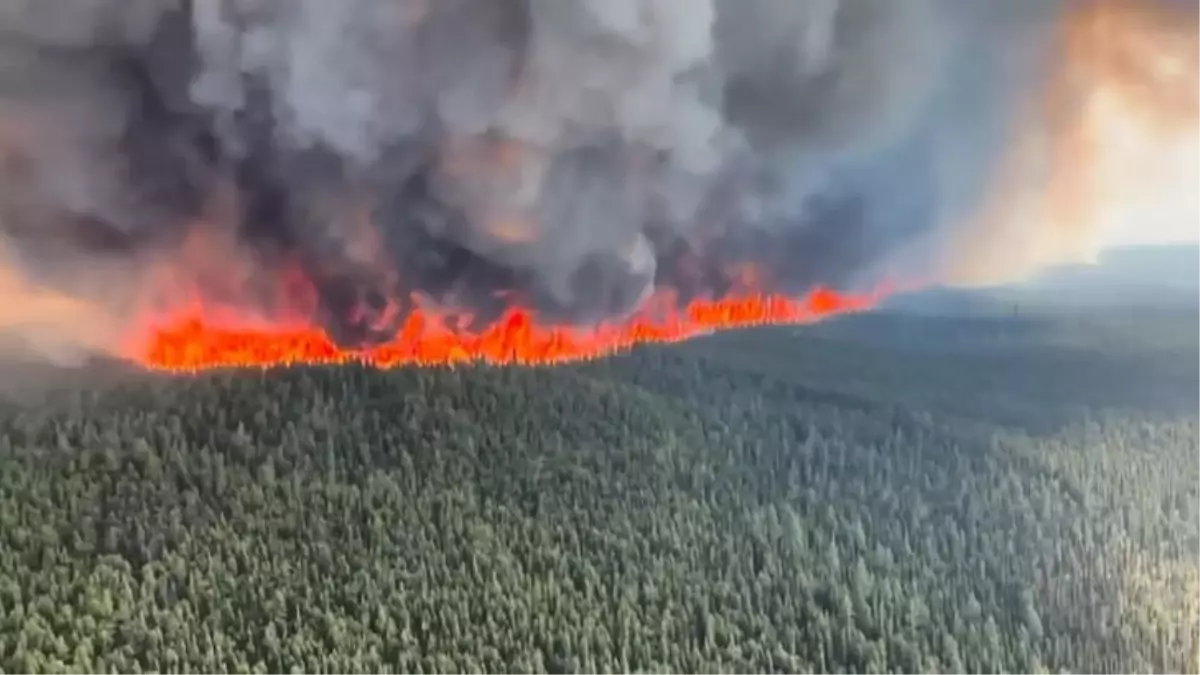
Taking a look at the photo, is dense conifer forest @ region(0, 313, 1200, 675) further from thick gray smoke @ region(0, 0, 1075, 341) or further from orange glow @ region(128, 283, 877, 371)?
thick gray smoke @ region(0, 0, 1075, 341)

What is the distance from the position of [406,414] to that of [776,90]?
2.04 ft

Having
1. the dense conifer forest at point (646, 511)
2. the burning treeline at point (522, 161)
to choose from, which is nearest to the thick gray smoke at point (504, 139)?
the burning treeline at point (522, 161)

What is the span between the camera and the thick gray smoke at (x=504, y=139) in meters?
1.38

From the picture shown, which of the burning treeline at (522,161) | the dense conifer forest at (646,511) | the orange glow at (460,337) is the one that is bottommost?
the dense conifer forest at (646,511)

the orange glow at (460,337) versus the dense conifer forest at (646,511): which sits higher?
the orange glow at (460,337)

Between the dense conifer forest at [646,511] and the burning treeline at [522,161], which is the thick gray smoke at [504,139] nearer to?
the burning treeline at [522,161]

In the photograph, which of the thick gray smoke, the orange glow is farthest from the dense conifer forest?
the thick gray smoke

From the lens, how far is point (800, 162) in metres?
1.56

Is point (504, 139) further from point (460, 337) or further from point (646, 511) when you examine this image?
point (646, 511)

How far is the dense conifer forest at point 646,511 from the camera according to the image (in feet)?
4.51

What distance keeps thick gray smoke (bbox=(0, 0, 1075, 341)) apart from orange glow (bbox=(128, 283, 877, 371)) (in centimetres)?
3

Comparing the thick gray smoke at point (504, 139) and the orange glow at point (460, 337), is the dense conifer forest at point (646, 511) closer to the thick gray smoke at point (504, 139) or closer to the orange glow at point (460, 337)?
the orange glow at point (460, 337)

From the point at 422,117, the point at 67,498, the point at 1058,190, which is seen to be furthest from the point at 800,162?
the point at 67,498

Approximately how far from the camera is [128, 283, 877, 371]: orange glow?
4.62 feet
